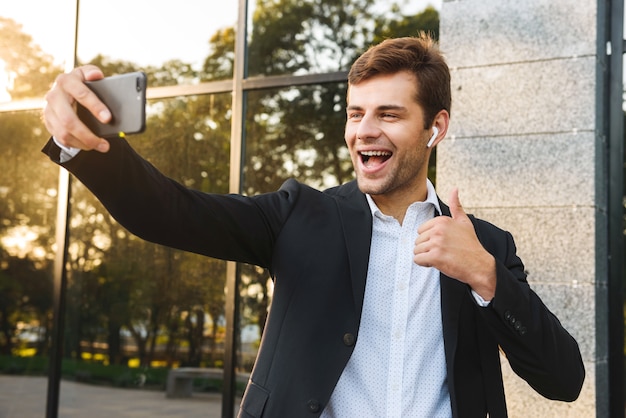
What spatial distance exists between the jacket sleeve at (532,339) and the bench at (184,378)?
11.4ft

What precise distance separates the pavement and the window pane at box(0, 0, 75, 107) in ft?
7.52

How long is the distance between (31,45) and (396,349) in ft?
16.9

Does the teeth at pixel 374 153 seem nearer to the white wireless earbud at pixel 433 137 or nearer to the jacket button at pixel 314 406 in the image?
the white wireless earbud at pixel 433 137

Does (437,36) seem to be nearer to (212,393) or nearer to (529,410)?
(529,410)

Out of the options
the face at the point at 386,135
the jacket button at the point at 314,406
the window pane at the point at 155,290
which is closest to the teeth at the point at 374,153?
the face at the point at 386,135

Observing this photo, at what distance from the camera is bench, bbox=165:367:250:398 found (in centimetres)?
543

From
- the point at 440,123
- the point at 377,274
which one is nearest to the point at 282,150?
the point at 440,123

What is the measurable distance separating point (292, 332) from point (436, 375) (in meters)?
0.45

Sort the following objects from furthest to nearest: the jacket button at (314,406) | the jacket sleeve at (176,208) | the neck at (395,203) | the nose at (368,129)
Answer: the neck at (395,203)
the nose at (368,129)
the jacket button at (314,406)
the jacket sleeve at (176,208)

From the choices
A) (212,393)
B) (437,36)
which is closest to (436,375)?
(437,36)

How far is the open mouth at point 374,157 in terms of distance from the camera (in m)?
2.47

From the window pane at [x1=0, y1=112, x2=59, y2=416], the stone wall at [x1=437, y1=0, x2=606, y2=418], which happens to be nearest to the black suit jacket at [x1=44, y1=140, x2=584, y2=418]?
the stone wall at [x1=437, y1=0, x2=606, y2=418]

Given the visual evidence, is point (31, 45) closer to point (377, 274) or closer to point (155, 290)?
point (155, 290)

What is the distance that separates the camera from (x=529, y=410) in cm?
396
